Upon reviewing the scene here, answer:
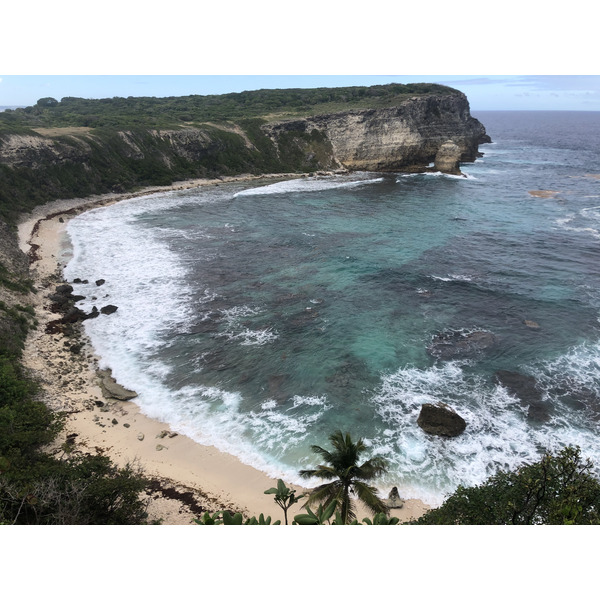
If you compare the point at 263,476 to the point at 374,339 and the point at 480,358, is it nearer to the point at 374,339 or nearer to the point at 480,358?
the point at 374,339

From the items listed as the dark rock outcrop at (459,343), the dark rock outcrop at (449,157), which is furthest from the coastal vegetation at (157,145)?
the dark rock outcrop at (459,343)

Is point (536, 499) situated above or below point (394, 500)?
above

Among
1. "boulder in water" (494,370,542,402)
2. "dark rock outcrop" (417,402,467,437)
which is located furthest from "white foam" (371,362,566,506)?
"boulder in water" (494,370,542,402)

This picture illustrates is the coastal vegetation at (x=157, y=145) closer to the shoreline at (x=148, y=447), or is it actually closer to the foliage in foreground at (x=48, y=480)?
the shoreline at (x=148, y=447)

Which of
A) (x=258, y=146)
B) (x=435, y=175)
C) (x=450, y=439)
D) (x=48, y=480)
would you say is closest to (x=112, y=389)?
(x=48, y=480)

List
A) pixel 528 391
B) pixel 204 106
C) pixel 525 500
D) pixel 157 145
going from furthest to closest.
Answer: pixel 204 106
pixel 157 145
pixel 528 391
pixel 525 500

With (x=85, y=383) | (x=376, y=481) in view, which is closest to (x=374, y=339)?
(x=376, y=481)

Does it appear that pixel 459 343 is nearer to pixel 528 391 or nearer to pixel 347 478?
pixel 528 391
